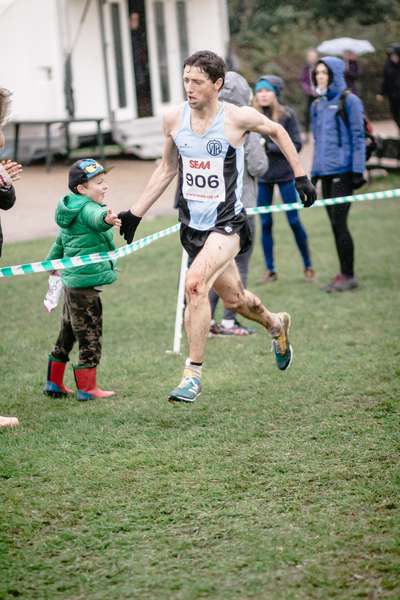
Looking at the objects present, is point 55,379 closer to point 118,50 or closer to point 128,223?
point 128,223

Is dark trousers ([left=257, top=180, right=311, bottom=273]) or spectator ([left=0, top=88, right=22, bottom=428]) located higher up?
spectator ([left=0, top=88, right=22, bottom=428])

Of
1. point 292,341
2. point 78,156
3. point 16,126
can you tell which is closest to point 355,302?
point 292,341

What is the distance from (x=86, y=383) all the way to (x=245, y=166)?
2.83 metres

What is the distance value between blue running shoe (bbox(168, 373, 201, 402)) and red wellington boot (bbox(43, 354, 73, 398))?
39.8 inches

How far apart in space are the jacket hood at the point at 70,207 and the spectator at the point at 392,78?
14829 mm

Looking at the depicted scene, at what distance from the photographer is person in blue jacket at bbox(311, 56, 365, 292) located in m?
9.85

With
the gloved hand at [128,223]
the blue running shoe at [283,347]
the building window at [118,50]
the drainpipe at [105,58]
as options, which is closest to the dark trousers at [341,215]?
the blue running shoe at [283,347]

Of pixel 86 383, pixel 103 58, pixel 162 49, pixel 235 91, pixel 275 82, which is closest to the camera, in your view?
pixel 86 383

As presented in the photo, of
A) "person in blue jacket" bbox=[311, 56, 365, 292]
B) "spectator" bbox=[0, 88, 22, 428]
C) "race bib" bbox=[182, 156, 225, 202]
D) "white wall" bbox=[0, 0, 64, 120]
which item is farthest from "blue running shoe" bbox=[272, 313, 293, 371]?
"white wall" bbox=[0, 0, 64, 120]

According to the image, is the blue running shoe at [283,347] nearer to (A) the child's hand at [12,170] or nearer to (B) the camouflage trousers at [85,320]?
(B) the camouflage trousers at [85,320]

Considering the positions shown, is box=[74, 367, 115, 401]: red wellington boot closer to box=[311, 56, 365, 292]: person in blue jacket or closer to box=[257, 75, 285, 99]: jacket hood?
box=[311, 56, 365, 292]: person in blue jacket

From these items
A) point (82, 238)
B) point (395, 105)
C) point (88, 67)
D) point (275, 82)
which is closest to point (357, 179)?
point (275, 82)

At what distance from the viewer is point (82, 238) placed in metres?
6.29

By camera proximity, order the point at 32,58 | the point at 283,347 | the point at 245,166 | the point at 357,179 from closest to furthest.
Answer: the point at 283,347 < the point at 245,166 < the point at 357,179 < the point at 32,58
